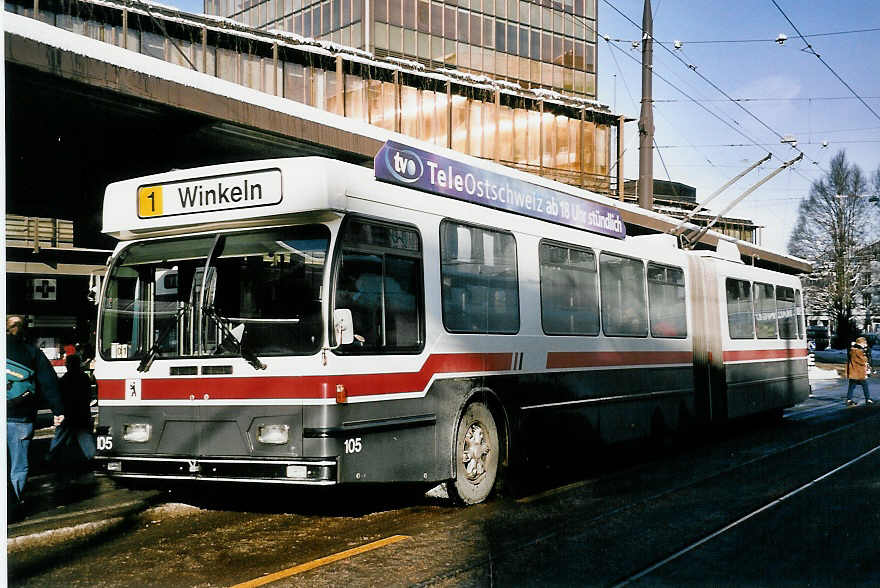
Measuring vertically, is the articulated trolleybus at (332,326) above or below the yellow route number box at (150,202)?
below

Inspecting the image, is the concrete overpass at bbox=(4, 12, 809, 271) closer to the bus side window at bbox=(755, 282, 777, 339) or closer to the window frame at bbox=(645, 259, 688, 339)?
the window frame at bbox=(645, 259, 688, 339)

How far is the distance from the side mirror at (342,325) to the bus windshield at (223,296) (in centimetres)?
13

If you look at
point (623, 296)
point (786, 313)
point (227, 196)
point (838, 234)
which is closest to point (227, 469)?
point (227, 196)

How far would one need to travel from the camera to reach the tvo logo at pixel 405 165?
8.16 metres

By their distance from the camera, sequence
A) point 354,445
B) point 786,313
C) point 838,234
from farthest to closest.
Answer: point 838,234, point 786,313, point 354,445

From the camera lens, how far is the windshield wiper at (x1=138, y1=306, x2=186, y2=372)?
781 cm

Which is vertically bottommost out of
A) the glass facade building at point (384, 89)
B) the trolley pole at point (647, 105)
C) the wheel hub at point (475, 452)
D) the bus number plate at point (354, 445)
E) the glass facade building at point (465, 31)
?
the wheel hub at point (475, 452)

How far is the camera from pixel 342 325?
7203 mm

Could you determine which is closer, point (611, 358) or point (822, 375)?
point (611, 358)

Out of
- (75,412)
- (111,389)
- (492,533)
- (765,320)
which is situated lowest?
(492,533)

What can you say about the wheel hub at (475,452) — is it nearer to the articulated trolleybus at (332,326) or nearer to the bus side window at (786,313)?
the articulated trolleybus at (332,326)

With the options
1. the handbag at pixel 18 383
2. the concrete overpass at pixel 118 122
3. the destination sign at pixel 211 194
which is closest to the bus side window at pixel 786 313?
the concrete overpass at pixel 118 122

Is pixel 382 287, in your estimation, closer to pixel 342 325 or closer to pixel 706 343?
pixel 342 325

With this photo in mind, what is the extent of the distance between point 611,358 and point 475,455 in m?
3.35
